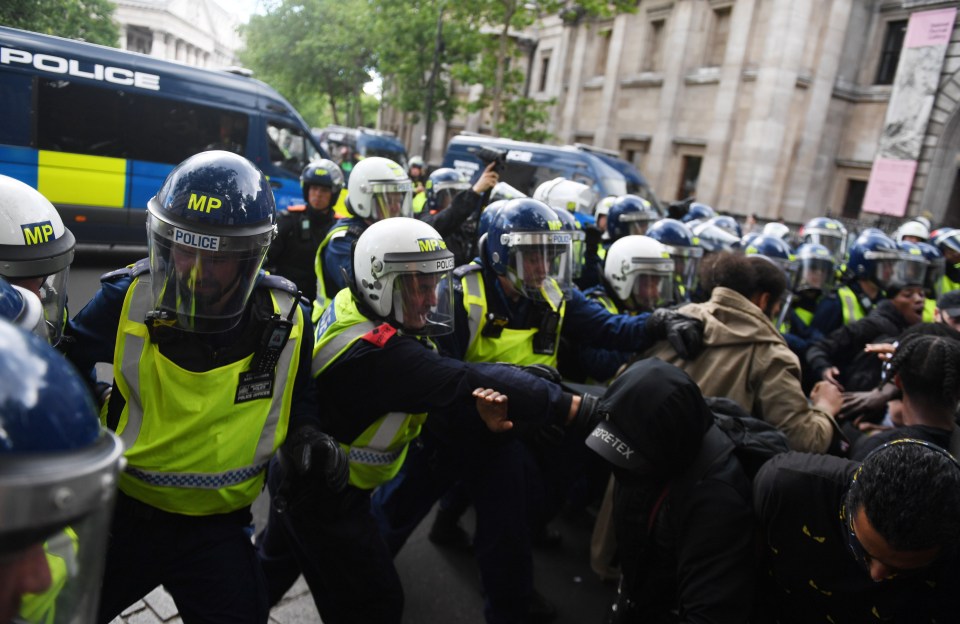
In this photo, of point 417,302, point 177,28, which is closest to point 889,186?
point 417,302

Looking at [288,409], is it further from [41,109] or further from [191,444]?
[41,109]

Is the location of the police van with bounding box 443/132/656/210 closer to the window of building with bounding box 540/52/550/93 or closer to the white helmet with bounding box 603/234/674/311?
the white helmet with bounding box 603/234/674/311

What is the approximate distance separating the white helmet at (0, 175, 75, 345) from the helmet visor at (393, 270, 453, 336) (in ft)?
3.63

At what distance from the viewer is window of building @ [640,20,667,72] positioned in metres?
21.7

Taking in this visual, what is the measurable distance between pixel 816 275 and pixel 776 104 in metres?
14.5

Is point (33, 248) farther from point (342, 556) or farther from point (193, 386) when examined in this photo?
point (342, 556)

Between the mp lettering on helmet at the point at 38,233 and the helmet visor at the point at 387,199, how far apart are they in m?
2.91

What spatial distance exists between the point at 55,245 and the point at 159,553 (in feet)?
3.56

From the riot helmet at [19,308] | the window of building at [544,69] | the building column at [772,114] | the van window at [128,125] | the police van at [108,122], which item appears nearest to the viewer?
the riot helmet at [19,308]

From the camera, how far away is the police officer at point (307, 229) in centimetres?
530

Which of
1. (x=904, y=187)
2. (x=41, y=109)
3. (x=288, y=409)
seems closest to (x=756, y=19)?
(x=904, y=187)

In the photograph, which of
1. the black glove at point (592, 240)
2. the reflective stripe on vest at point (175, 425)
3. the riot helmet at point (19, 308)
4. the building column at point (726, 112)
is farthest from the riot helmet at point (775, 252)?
the building column at point (726, 112)

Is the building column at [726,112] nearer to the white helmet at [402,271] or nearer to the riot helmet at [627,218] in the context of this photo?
the riot helmet at [627,218]

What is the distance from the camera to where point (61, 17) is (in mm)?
7539
